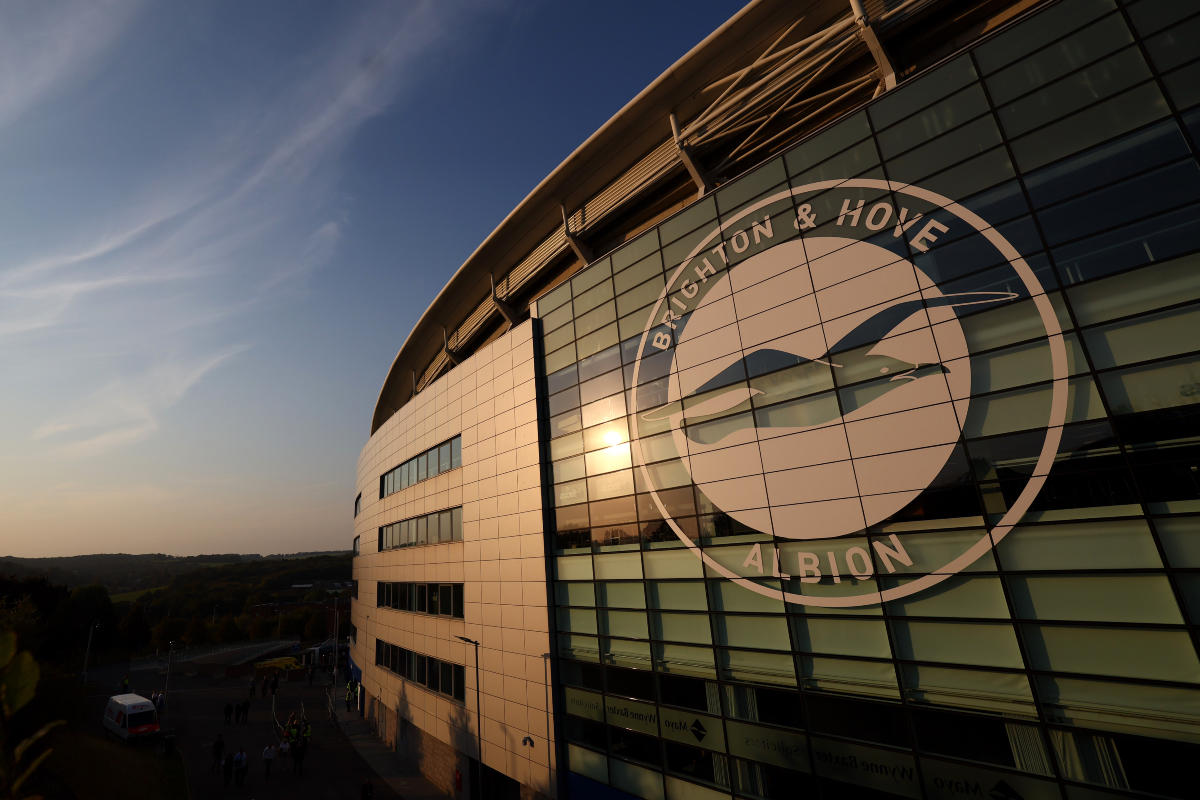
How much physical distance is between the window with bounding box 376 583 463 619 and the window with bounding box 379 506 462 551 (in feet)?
7.31

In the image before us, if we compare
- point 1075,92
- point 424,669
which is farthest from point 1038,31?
point 424,669

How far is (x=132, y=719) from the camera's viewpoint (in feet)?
90.8

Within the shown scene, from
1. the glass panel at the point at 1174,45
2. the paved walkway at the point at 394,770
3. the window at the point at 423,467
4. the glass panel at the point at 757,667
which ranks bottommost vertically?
the paved walkway at the point at 394,770

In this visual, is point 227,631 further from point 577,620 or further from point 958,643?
point 958,643

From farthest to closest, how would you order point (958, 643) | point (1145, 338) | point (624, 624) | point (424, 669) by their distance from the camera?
point (424, 669) < point (624, 624) < point (958, 643) < point (1145, 338)

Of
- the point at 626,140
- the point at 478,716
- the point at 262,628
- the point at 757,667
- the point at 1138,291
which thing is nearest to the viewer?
the point at 1138,291

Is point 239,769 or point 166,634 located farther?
point 166,634

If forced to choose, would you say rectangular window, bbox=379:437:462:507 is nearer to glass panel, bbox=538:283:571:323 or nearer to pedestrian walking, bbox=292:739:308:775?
glass panel, bbox=538:283:571:323

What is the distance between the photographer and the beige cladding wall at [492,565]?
1909cm

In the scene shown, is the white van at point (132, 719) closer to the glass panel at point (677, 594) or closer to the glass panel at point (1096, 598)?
the glass panel at point (677, 594)

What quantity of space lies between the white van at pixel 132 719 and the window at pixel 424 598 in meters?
12.1

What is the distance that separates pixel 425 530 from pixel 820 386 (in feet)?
74.5

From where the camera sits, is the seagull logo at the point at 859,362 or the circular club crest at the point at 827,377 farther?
the seagull logo at the point at 859,362

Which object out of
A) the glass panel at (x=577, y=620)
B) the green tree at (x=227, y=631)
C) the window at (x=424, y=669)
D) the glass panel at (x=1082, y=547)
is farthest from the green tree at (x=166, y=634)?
the glass panel at (x=1082, y=547)
